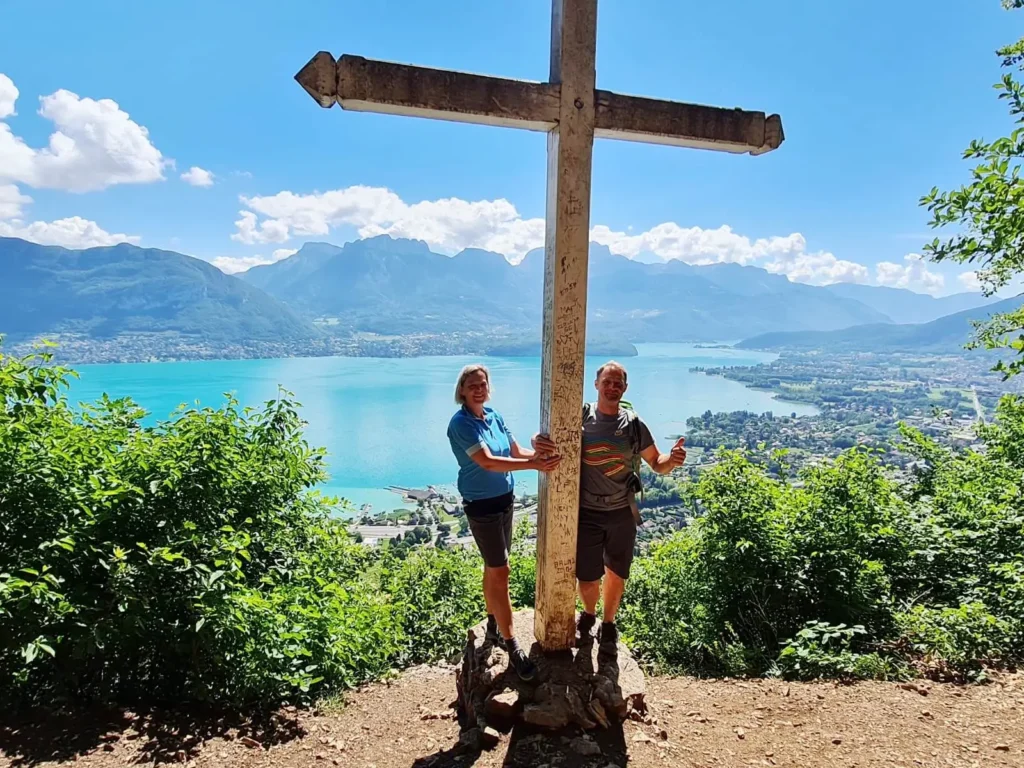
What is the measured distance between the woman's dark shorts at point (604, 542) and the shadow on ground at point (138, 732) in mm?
1995

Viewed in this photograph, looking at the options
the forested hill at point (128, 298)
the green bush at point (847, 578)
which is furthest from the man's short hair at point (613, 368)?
the forested hill at point (128, 298)

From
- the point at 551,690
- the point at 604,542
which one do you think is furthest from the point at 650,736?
the point at 604,542

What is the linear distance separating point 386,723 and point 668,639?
2.73m

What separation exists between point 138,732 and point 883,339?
13111 cm

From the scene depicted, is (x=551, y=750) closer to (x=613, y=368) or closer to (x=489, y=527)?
(x=489, y=527)

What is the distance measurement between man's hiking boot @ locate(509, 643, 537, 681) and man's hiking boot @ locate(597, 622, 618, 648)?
0.54 m

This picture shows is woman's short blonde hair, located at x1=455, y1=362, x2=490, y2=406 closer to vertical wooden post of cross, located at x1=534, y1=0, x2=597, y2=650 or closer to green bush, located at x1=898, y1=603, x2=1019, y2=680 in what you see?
vertical wooden post of cross, located at x1=534, y1=0, x2=597, y2=650

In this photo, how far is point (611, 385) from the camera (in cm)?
342

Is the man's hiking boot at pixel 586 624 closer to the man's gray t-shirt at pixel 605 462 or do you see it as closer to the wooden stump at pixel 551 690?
the wooden stump at pixel 551 690

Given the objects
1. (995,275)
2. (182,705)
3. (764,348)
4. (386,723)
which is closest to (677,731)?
(386,723)

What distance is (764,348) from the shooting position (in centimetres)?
12731

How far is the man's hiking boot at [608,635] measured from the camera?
3.58 m

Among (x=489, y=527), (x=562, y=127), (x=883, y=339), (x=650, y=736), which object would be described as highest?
(x=883, y=339)

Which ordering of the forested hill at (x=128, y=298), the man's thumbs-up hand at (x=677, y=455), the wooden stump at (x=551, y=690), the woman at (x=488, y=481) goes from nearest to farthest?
the wooden stump at (x=551, y=690)
the woman at (x=488, y=481)
the man's thumbs-up hand at (x=677, y=455)
the forested hill at (x=128, y=298)
